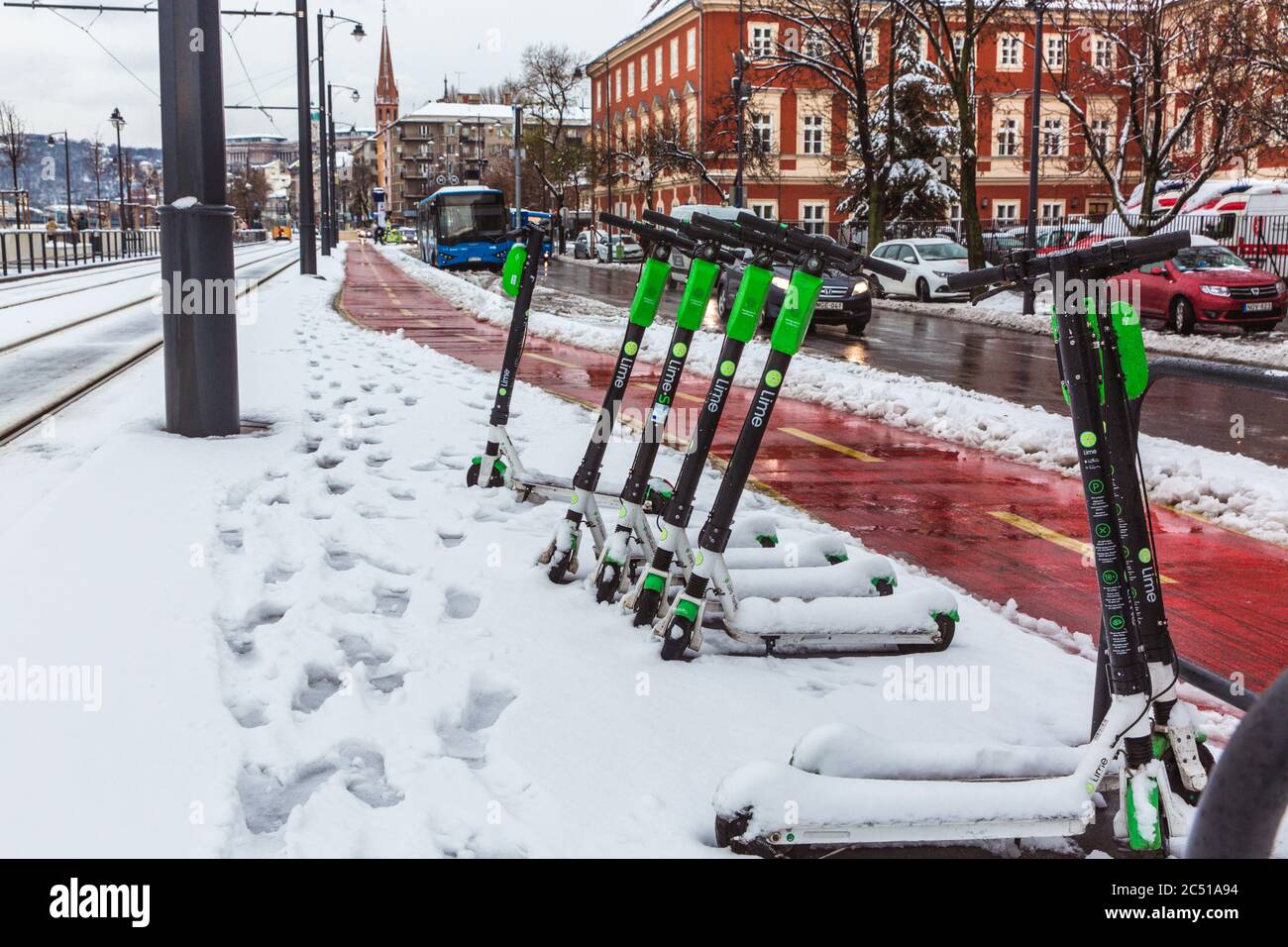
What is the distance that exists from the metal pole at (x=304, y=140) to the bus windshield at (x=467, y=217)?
1319 centimetres

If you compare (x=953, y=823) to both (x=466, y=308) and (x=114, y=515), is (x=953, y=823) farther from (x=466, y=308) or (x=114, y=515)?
(x=466, y=308)

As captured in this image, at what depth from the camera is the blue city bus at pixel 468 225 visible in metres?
47.9

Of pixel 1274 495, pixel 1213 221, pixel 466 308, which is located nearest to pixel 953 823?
pixel 1274 495

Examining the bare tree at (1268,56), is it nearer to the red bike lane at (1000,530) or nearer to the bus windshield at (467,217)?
the red bike lane at (1000,530)

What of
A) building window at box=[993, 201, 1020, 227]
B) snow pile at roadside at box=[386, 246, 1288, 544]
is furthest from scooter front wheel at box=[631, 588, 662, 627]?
building window at box=[993, 201, 1020, 227]

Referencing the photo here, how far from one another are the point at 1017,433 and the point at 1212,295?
13.7 meters

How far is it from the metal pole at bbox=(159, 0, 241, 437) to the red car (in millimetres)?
15915

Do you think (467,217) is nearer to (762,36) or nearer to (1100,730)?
(762,36)

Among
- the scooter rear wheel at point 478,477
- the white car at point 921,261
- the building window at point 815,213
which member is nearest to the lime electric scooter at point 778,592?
the scooter rear wheel at point 478,477

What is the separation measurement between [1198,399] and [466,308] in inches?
570

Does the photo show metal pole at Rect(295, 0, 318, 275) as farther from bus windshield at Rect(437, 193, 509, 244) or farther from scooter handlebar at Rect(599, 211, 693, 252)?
scooter handlebar at Rect(599, 211, 693, 252)

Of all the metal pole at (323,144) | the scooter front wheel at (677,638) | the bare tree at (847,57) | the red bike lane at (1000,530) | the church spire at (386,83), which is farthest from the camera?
the church spire at (386,83)

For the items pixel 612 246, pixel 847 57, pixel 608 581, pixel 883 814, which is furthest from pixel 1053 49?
pixel 883 814

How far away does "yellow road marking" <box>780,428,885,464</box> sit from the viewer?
847cm
